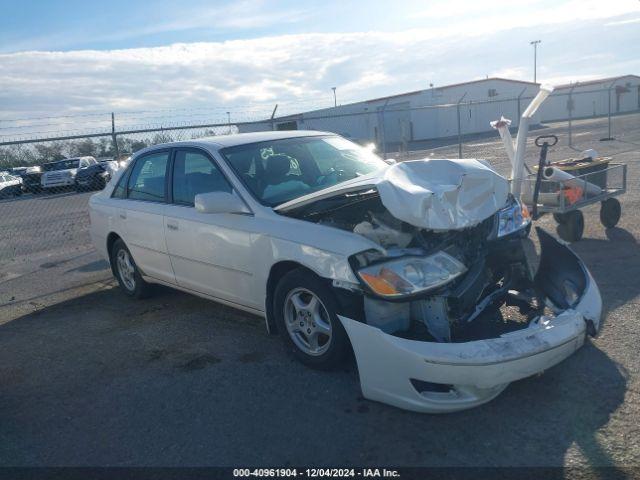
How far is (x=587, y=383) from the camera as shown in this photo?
3.54 metres

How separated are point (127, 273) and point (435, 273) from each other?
392cm

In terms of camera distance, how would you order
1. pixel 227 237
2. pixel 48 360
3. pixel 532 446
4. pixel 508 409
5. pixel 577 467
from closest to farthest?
1. pixel 577 467
2. pixel 532 446
3. pixel 508 409
4. pixel 227 237
5. pixel 48 360

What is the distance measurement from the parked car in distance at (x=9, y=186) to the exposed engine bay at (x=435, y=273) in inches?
Result: 987

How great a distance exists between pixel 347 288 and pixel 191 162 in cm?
225

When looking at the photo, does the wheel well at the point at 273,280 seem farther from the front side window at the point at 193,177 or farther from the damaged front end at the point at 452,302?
the front side window at the point at 193,177

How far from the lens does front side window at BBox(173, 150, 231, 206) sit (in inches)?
189

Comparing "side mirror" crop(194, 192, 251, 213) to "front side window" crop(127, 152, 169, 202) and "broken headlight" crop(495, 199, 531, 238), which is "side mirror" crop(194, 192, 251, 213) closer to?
"front side window" crop(127, 152, 169, 202)

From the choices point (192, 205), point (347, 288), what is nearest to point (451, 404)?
point (347, 288)

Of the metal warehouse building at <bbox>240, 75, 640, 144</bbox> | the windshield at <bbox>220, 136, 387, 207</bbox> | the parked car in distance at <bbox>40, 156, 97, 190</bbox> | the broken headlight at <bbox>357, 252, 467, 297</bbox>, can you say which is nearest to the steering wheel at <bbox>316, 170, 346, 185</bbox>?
the windshield at <bbox>220, 136, 387, 207</bbox>

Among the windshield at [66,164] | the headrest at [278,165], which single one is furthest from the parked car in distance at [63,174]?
the headrest at [278,165]

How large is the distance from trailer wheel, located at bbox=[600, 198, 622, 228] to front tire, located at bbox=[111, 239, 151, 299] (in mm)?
5645

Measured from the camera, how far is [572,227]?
6.84m

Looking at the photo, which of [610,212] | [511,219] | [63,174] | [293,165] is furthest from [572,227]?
[63,174]

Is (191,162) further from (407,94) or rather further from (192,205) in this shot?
(407,94)
